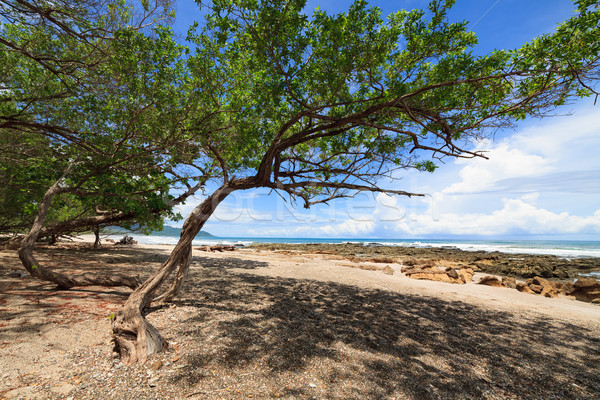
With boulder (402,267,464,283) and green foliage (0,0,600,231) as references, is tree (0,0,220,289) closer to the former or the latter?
green foliage (0,0,600,231)

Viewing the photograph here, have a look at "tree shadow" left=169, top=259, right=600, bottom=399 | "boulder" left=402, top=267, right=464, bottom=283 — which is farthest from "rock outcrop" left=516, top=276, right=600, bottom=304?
"tree shadow" left=169, top=259, right=600, bottom=399

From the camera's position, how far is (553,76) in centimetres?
402

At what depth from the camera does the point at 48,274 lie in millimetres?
5355

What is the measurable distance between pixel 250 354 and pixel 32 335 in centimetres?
310

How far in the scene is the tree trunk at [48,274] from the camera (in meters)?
5.33

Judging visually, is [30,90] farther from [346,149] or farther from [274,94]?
[346,149]

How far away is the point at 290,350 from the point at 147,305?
2884mm

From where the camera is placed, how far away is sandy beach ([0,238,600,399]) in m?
2.65

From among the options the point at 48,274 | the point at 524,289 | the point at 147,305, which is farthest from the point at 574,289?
the point at 48,274

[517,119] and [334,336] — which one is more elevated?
[517,119]

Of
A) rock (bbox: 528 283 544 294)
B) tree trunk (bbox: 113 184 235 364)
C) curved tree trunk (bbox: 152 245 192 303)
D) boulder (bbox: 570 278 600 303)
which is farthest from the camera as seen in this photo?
rock (bbox: 528 283 544 294)

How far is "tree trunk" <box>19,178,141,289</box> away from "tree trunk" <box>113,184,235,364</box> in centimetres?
175

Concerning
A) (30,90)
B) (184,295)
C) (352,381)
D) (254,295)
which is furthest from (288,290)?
(30,90)

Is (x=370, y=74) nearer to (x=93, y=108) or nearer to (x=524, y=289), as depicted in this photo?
(x=93, y=108)
